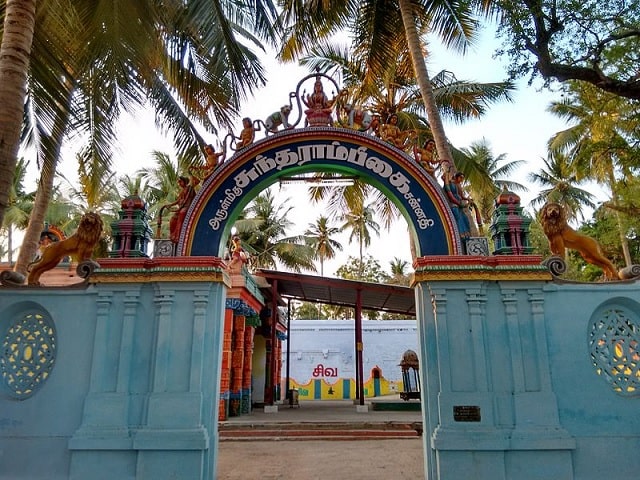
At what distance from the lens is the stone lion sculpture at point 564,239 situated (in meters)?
6.09

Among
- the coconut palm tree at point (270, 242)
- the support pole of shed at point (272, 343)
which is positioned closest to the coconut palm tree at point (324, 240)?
the coconut palm tree at point (270, 242)

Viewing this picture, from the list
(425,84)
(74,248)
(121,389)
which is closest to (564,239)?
(425,84)

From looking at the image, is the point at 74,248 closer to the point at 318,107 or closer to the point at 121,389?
the point at 121,389

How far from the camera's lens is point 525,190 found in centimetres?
2927

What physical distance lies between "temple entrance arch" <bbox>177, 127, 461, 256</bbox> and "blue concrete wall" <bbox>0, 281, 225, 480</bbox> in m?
0.83

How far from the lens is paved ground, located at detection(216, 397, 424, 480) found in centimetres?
699

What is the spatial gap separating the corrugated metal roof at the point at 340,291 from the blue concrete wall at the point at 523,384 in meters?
10.1

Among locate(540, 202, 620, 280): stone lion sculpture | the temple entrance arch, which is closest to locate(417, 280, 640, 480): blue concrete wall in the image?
locate(540, 202, 620, 280): stone lion sculpture

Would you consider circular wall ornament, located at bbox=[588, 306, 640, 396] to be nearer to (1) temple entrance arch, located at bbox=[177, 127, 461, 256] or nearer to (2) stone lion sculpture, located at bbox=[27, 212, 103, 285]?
(1) temple entrance arch, located at bbox=[177, 127, 461, 256]

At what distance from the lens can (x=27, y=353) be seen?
6.03 m

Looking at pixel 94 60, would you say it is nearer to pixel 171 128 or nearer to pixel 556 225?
pixel 171 128

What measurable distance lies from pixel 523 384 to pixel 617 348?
1240mm

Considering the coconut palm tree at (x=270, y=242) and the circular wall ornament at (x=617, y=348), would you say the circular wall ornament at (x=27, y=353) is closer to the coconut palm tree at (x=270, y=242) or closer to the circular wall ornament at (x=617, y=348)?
the circular wall ornament at (x=617, y=348)

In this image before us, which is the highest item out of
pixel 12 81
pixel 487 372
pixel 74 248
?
pixel 12 81
